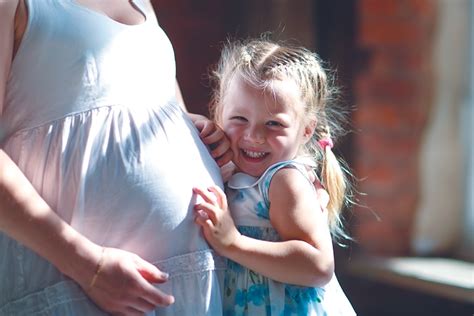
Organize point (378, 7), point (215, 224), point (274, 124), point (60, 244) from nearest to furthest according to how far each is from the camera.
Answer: point (60, 244), point (215, 224), point (274, 124), point (378, 7)

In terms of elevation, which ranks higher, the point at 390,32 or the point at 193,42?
the point at 390,32

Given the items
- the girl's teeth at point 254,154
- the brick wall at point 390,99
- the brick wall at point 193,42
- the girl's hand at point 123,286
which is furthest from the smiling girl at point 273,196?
the brick wall at point 390,99

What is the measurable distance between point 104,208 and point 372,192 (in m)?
2.58

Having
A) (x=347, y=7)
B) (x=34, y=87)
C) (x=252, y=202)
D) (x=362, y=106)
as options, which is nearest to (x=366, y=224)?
(x=362, y=106)

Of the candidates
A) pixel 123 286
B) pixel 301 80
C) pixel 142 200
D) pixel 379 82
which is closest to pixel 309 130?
pixel 301 80

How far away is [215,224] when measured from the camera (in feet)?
4.88

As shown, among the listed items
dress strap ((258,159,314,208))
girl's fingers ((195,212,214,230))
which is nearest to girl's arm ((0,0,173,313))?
girl's fingers ((195,212,214,230))

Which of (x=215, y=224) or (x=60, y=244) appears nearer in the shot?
(x=60, y=244)

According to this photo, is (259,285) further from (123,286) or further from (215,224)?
(123,286)

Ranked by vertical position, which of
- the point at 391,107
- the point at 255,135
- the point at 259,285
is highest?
the point at 255,135

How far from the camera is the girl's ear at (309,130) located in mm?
1664

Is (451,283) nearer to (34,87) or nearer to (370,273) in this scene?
(370,273)

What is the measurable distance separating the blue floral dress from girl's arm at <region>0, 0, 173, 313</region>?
0.58ft

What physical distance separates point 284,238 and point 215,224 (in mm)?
122
